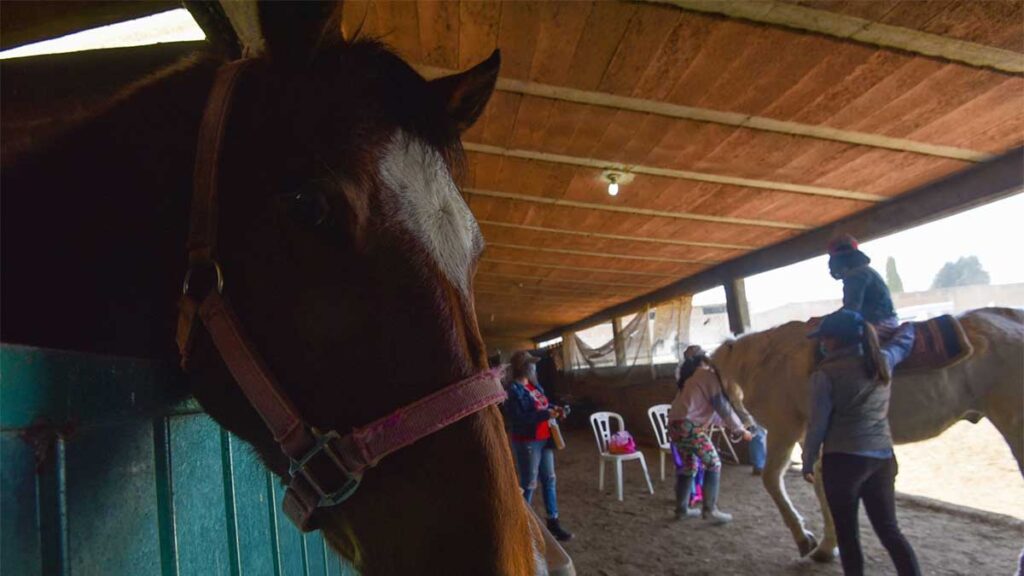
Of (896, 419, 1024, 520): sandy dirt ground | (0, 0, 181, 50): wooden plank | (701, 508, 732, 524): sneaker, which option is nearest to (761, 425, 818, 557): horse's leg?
(701, 508, 732, 524): sneaker

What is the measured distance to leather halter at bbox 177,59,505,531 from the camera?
767 millimetres

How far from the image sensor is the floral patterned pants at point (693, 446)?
5383 mm

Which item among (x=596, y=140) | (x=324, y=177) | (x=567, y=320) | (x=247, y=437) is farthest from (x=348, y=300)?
(x=567, y=320)

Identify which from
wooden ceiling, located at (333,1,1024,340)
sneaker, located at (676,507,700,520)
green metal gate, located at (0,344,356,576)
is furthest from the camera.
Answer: sneaker, located at (676,507,700,520)

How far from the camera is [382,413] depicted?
0.79 meters

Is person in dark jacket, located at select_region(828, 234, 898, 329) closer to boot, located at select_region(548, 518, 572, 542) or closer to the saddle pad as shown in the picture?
the saddle pad

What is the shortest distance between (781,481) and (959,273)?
18.0m

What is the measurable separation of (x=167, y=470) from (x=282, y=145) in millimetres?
700

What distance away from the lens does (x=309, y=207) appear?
2.67 ft

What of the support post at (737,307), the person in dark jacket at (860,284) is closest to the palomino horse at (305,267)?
the person in dark jacket at (860,284)

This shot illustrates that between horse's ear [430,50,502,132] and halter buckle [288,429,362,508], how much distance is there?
2.35 ft

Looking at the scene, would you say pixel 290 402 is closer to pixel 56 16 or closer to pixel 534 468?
pixel 56 16

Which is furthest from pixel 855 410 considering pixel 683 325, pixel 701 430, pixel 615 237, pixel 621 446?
pixel 683 325

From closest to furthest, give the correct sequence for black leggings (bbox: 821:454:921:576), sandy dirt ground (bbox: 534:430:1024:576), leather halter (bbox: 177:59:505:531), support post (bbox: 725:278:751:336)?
leather halter (bbox: 177:59:505:531)
black leggings (bbox: 821:454:921:576)
sandy dirt ground (bbox: 534:430:1024:576)
support post (bbox: 725:278:751:336)
